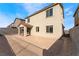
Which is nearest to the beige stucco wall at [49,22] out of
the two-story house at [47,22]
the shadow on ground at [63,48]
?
the two-story house at [47,22]

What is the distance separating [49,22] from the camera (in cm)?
249

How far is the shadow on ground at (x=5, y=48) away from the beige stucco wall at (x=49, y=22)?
20.1 inches

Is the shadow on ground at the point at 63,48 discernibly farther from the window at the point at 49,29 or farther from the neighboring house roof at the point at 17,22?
the neighboring house roof at the point at 17,22

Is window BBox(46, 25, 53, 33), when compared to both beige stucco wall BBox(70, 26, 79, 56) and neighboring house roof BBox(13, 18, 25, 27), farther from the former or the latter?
neighboring house roof BBox(13, 18, 25, 27)

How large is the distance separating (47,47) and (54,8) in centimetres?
73

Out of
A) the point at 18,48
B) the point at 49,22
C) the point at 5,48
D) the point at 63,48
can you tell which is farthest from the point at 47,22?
the point at 5,48

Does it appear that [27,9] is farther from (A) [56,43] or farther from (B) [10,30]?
(A) [56,43]

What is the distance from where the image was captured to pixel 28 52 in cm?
248

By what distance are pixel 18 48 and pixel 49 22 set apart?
74cm

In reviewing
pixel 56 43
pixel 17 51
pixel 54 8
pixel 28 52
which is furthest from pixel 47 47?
pixel 54 8

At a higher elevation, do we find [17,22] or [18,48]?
[17,22]

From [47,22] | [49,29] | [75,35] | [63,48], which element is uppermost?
[47,22]

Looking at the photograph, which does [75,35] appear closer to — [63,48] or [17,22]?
[63,48]

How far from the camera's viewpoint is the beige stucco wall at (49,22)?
8.05 feet
